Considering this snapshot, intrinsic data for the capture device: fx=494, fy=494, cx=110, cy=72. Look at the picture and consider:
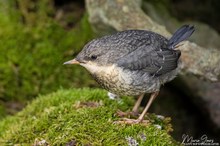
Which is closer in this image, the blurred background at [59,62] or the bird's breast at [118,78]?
the bird's breast at [118,78]

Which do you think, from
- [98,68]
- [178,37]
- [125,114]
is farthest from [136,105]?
[178,37]

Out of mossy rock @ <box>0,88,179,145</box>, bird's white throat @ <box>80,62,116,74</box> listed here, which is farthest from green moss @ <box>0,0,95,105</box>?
bird's white throat @ <box>80,62,116,74</box>

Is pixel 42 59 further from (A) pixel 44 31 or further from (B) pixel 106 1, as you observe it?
(B) pixel 106 1

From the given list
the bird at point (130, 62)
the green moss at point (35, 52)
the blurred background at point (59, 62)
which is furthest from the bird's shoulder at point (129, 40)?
the green moss at point (35, 52)

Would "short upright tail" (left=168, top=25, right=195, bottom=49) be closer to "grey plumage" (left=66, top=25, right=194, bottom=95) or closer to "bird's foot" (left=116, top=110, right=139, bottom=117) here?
"grey plumage" (left=66, top=25, right=194, bottom=95)

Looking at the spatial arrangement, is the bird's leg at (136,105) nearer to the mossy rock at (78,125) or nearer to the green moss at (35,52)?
the mossy rock at (78,125)
